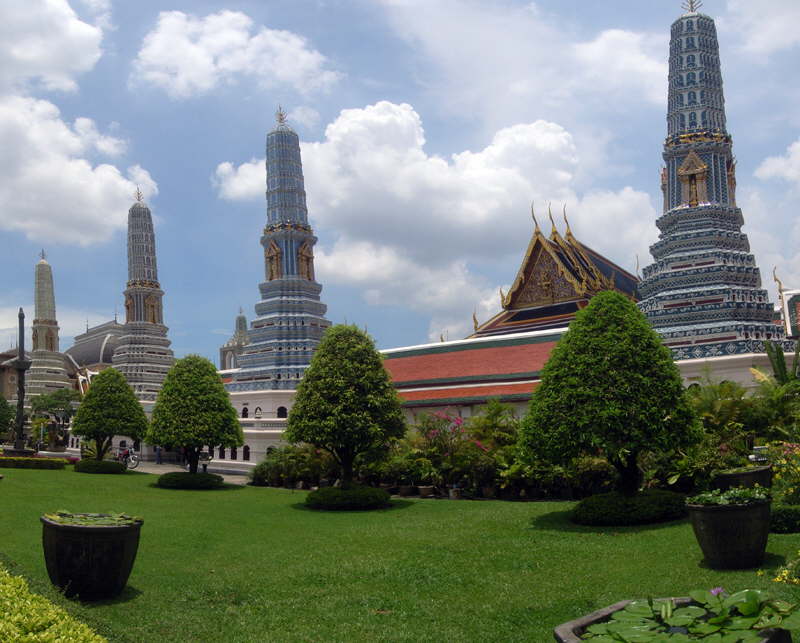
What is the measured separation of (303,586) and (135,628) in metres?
2.55

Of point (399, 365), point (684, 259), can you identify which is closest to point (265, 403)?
point (399, 365)

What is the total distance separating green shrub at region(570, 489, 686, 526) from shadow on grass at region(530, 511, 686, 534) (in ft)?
0.36

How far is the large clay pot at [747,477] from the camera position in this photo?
514 inches

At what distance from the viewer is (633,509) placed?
13523mm

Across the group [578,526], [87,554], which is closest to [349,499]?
[578,526]

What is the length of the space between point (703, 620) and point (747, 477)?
894 cm

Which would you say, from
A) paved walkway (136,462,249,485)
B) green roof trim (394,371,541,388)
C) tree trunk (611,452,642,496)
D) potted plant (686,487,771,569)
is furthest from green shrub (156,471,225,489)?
potted plant (686,487,771,569)

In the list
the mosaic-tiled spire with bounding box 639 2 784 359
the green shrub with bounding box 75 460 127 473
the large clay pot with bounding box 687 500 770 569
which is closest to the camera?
the large clay pot with bounding box 687 500 770 569

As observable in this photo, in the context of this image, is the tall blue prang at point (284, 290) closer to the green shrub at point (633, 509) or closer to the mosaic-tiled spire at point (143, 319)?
the mosaic-tiled spire at point (143, 319)

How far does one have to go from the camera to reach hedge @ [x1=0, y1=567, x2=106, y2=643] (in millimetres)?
5797

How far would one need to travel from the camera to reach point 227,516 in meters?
17.9

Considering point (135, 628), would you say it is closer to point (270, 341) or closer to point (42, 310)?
point (270, 341)

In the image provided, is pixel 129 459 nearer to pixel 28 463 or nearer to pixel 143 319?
pixel 28 463

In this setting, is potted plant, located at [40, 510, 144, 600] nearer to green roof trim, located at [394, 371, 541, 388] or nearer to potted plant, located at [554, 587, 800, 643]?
potted plant, located at [554, 587, 800, 643]
